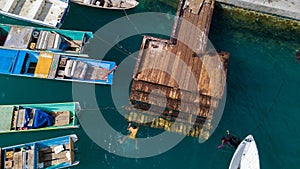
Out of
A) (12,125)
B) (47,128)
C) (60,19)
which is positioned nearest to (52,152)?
(47,128)

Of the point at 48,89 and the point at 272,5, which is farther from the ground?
the point at 272,5

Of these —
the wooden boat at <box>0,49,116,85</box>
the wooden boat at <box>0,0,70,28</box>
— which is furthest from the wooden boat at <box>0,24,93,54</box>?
the wooden boat at <box>0,0,70,28</box>

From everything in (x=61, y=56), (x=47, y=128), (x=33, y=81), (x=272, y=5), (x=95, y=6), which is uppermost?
(x=272, y=5)

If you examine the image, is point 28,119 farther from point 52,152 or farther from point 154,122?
point 154,122

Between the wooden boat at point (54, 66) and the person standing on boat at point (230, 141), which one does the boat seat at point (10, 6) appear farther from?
the person standing on boat at point (230, 141)

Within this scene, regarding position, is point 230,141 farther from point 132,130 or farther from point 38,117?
point 38,117

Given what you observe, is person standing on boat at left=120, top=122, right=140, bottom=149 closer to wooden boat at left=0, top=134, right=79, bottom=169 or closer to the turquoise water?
the turquoise water

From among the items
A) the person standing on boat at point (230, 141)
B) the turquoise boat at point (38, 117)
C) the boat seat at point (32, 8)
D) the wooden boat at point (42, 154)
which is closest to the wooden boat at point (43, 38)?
the boat seat at point (32, 8)
